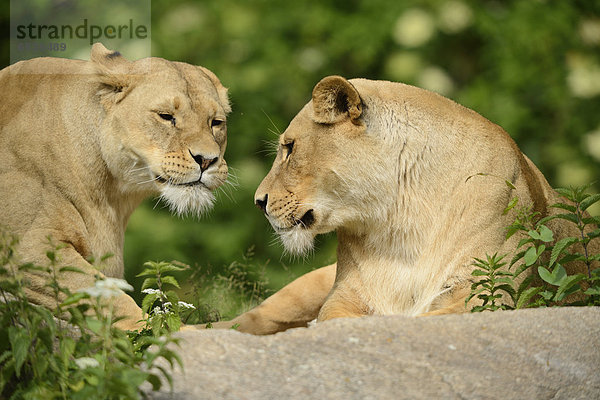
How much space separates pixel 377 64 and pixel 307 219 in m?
4.39

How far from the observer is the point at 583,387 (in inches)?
121

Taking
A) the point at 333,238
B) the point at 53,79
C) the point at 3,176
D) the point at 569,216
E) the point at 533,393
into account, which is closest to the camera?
the point at 533,393

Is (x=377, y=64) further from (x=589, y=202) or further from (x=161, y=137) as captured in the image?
(x=589, y=202)

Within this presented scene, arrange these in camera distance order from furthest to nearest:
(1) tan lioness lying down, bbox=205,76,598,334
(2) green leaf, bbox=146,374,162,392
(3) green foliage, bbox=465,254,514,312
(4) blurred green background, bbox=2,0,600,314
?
(4) blurred green background, bbox=2,0,600,314 → (1) tan lioness lying down, bbox=205,76,598,334 → (3) green foliage, bbox=465,254,514,312 → (2) green leaf, bbox=146,374,162,392

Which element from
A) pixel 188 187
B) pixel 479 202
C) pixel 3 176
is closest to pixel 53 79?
pixel 3 176

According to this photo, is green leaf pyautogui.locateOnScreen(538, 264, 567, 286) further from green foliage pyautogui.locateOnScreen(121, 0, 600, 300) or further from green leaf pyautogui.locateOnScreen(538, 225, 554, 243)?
green foliage pyautogui.locateOnScreen(121, 0, 600, 300)

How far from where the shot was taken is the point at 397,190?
4.36 meters

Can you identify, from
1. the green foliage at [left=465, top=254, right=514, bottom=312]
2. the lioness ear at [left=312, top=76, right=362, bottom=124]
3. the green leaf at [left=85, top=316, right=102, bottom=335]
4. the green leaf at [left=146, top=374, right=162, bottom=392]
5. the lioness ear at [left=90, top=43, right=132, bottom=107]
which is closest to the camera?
the green leaf at [left=146, top=374, right=162, bottom=392]

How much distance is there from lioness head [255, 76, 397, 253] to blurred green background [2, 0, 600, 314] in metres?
3.29

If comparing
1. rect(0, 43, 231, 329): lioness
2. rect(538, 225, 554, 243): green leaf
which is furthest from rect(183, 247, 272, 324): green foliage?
rect(538, 225, 554, 243): green leaf

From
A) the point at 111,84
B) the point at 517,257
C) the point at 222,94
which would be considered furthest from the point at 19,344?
the point at 222,94

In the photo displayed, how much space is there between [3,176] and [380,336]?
242cm

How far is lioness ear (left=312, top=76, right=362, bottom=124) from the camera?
4.36 meters

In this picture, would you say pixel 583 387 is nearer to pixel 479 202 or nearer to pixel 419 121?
pixel 479 202
